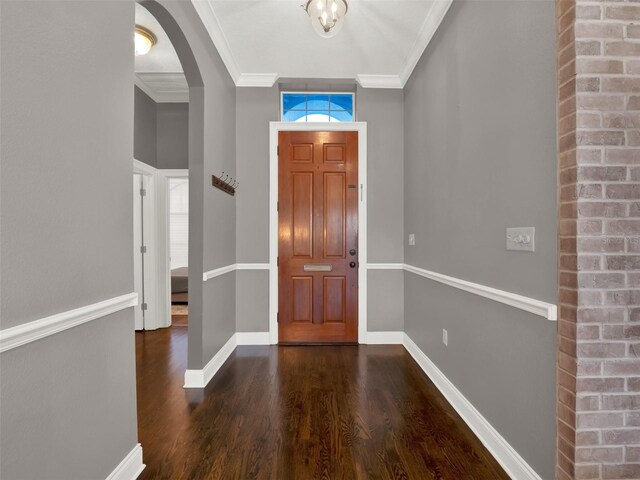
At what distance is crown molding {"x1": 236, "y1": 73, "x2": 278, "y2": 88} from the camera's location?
3.70 m

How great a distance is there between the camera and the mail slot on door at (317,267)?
3.84 m

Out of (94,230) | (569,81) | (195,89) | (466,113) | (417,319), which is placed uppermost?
(195,89)

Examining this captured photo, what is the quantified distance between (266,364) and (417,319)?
149 centimetres

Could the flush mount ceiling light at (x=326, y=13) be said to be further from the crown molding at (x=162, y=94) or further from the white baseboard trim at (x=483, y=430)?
the white baseboard trim at (x=483, y=430)

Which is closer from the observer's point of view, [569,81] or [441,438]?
[569,81]

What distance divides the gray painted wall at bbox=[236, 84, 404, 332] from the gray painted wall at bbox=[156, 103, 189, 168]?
1.15m

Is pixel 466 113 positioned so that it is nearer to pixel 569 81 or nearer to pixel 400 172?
pixel 569 81

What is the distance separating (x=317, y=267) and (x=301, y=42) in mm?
2202

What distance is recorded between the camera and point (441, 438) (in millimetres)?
2045

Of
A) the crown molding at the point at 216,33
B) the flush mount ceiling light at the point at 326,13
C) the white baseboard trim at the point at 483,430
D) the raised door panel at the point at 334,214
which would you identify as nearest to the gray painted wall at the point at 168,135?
the crown molding at the point at 216,33

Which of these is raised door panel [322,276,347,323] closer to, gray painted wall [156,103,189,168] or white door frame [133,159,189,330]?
white door frame [133,159,189,330]

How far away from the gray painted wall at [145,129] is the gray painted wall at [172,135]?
6cm

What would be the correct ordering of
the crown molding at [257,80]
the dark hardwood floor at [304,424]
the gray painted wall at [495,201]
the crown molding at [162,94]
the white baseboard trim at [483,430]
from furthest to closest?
1. the crown molding at [162,94]
2. the crown molding at [257,80]
3. the dark hardwood floor at [304,424]
4. the white baseboard trim at [483,430]
5. the gray painted wall at [495,201]

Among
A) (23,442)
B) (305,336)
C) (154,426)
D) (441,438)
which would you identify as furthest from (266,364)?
(23,442)
